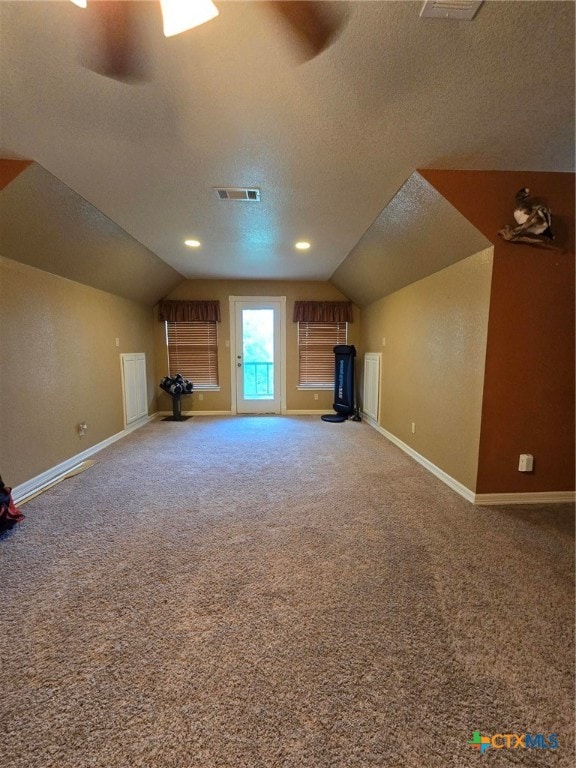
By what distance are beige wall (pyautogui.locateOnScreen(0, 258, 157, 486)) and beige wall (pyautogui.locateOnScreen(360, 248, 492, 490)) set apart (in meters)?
3.56

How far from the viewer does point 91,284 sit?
334cm

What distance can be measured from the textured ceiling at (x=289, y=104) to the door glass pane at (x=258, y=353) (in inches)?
111

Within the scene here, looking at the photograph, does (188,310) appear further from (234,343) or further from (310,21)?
(310,21)

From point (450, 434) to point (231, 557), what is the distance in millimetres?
2004

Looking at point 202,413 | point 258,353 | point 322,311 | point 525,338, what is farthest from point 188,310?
point 525,338

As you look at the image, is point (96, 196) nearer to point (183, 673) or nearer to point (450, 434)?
point (183, 673)

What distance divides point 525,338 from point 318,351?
3392 millimetres

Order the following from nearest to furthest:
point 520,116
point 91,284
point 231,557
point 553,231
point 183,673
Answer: point 183,673, point 520,116, point 231,557, point 553,231, point 91,284

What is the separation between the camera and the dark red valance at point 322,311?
505cm

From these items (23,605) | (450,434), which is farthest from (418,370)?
(23,605)

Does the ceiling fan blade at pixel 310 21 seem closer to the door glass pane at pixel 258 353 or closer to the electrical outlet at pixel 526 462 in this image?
the electrical outlet at pixel 526 462

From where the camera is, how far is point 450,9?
1.01m

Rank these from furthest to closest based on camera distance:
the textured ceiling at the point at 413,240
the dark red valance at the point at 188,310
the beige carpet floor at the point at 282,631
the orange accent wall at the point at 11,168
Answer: the dark red valance at the point at 188,310
the textured ceiling at the point at 413,240
the orange accent wall at the point at 11,168
the beige carpet floor at the point at 282,631

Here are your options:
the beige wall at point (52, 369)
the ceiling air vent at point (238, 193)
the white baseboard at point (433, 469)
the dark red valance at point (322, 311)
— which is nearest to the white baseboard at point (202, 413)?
the beige wall at point (52, 369)
